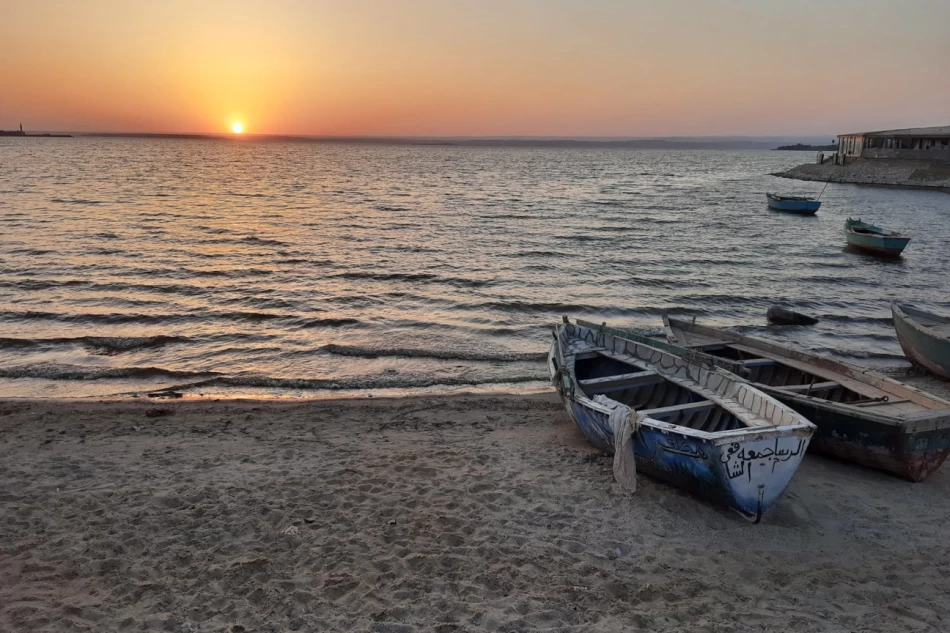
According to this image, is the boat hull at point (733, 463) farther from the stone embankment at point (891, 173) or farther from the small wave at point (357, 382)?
the stone embankment at point (891, 173)

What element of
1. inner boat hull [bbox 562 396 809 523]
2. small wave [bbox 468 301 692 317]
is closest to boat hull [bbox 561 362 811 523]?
inner boat hull [bbox 562 396 809 523]

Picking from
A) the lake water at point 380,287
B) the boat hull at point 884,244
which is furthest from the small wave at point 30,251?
the boat hull at point 884,244

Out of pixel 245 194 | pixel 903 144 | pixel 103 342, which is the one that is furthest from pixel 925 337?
pixel 903 144

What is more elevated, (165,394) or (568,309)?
(568,309)

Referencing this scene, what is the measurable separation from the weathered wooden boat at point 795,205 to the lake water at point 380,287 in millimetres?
1869

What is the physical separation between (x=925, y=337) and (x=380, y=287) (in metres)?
14.9

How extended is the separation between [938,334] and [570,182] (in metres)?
69.1

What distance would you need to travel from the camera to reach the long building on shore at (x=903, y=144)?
6775cm

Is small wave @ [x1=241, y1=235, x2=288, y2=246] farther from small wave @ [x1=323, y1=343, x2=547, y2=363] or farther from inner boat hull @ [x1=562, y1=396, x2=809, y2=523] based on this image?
inner boat hull @ [x1=562, y1=396, x2=809, y2=523]

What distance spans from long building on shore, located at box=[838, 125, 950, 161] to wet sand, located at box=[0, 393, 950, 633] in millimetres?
75391

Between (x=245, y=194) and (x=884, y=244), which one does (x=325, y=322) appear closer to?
(x=884, y=244)

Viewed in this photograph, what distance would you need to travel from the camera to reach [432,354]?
15.0 metres

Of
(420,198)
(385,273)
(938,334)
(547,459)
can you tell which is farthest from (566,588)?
(420,198)

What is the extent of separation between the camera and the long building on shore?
67.8m
